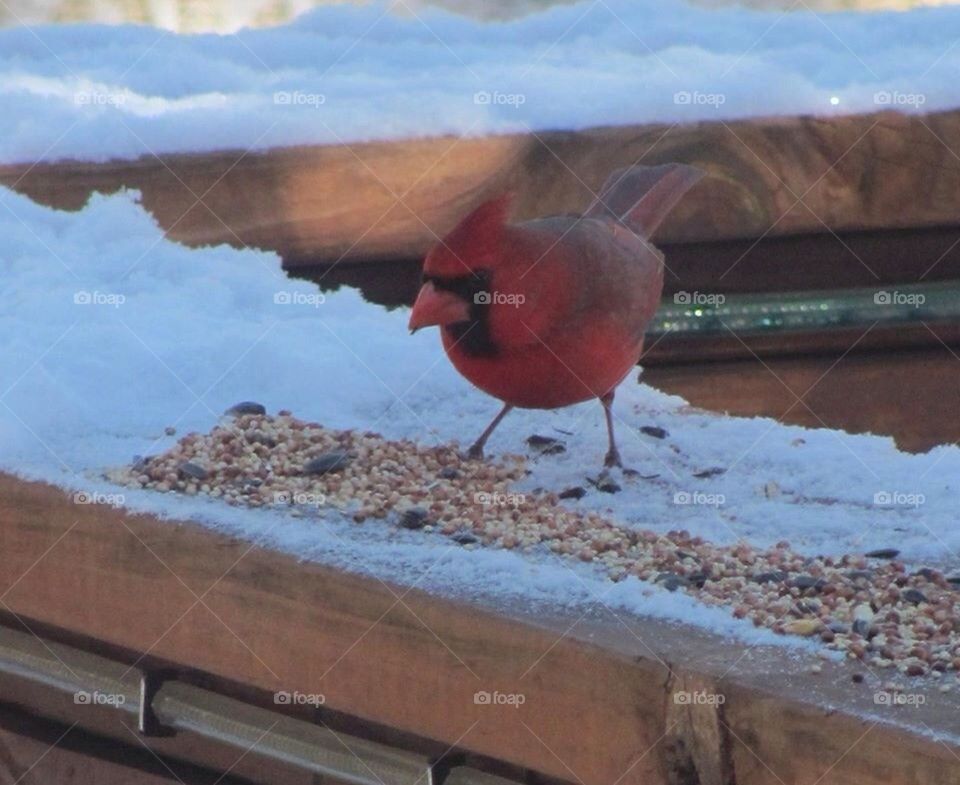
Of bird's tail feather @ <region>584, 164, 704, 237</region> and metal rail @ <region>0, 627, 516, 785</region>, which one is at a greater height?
→ bird's tail feather @ <region>584, 164, 704, 237</region>

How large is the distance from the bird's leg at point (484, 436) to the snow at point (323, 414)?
16 mm

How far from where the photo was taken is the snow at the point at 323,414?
1135 millimetres

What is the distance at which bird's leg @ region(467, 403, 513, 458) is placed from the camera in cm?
134

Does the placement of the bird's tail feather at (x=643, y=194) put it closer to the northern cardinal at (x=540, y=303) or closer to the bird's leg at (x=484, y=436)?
the northern cardinal at (x=540, y=303)

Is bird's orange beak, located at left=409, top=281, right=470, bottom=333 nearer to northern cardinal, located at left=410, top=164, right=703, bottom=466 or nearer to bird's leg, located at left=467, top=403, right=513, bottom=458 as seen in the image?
northern cardinal, located at left=410, top=164, right=703, bottom=466

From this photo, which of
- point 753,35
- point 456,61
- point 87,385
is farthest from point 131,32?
point 753,35

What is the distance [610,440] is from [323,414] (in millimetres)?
259

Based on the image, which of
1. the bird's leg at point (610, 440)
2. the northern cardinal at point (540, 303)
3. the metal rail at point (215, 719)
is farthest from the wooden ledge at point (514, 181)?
the metal rail at point (215, 719)

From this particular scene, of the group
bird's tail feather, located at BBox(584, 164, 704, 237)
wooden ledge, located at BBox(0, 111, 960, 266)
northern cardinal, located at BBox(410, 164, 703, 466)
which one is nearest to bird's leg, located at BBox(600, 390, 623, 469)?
northern cardinal, located at BBox(410, 164, 703, 466)

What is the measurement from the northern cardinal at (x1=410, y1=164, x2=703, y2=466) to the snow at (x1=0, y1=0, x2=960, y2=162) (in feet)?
0.91

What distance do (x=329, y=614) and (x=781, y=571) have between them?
334mm

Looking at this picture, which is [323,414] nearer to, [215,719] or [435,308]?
[435,308]

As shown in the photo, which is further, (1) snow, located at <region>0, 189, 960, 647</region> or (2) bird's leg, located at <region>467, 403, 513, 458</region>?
(2) bird's leg, located at <region>467, 403, 513, 458</region>

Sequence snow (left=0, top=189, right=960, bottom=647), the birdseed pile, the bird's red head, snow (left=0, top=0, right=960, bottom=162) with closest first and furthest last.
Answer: the birdseed pile
snow (left=0, top=189, right=960, bottom=647)
the bird's red head
snow (left=0, top=0, right=960, bottom=162)
